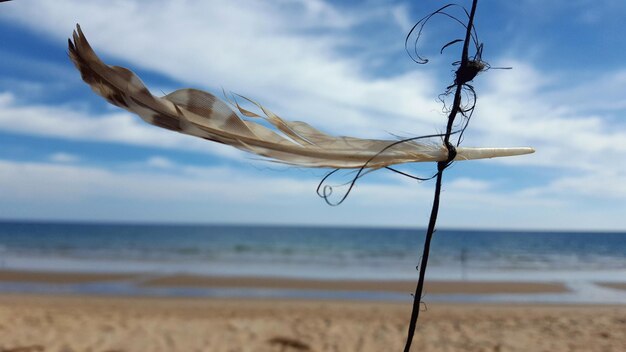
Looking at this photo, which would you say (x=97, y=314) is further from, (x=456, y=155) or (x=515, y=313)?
(x=456, y=155)

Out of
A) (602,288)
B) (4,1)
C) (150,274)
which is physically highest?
(4,1)

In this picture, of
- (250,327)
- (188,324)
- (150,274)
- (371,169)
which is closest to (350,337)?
(250,327)

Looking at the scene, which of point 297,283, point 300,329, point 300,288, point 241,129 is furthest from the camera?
point 297,283

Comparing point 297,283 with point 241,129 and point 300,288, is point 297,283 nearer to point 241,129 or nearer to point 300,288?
point 300,288

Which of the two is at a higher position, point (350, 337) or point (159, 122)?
point (159, 122)

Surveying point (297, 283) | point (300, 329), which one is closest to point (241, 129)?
point (300, 329)

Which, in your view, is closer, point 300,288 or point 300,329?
point 300,329

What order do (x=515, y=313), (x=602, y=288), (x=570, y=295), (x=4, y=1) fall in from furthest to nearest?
(x=602, y=288)
(x=570, y=295)
(x=515, y=313)
(x=4, y=1)
